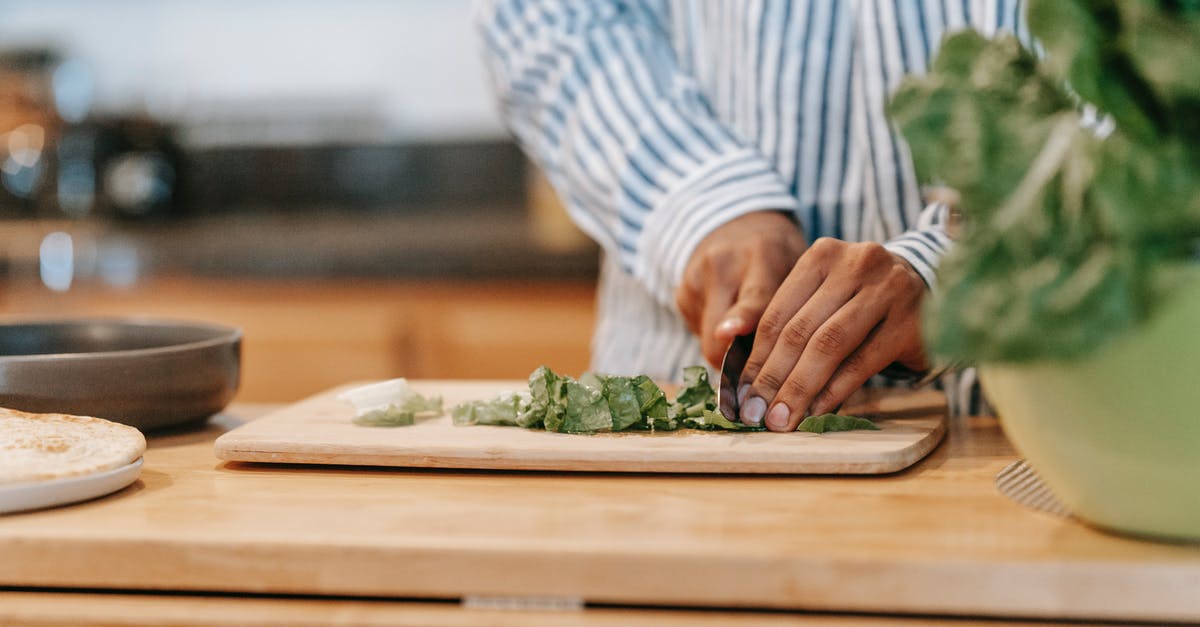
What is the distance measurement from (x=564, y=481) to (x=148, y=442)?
0.35 metres

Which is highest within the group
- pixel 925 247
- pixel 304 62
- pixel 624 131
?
pixel 304 62

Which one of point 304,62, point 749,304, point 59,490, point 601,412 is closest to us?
point 59,490

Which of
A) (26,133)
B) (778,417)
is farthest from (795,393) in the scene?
(26,133)

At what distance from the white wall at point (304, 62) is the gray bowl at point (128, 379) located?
199 cm

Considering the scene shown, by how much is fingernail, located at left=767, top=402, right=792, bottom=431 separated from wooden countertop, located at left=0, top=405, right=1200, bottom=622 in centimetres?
9

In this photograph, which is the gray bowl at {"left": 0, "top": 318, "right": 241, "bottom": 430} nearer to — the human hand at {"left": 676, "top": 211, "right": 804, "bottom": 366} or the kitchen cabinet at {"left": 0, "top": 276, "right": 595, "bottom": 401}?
the human hand at {"left": 676, "top": 211, "right": 804, "bottom": 366}

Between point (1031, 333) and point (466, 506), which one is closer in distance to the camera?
point (1031, 333)

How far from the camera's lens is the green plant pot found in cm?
48

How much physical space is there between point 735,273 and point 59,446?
55 cm

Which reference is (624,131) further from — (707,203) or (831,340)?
(831,340)

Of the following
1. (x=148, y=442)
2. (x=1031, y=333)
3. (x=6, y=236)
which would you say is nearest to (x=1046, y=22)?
(x=1031, y=333)

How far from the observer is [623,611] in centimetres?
54

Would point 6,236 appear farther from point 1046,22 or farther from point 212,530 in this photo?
point 1046,22

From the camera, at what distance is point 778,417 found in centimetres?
77
